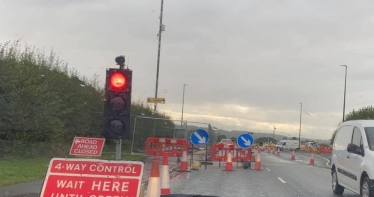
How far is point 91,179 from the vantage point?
5773mm

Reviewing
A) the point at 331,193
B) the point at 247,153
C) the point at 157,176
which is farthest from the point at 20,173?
the point at 247,153

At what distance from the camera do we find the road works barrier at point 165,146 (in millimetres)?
22422

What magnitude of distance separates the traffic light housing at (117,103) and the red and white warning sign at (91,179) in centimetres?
287

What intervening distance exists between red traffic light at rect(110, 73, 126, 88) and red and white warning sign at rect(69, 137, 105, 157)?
9.31 ft

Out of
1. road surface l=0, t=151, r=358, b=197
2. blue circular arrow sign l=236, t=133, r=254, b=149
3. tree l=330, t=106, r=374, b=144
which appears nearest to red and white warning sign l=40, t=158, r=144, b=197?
road surface l=0, t=151, r=358, b=197

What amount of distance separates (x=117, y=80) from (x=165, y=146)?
14.4 meters

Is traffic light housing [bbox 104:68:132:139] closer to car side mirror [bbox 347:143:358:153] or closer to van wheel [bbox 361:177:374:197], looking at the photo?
van wheel [bbox 361:177:374:197]

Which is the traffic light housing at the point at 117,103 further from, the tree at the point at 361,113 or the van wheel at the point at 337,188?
the tree at the point at 361,113

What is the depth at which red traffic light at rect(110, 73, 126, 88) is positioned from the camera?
882cm

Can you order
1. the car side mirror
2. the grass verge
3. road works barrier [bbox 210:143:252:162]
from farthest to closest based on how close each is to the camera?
road works barrier [bbox 210:143:252:162], the grass verge, the car side mirror

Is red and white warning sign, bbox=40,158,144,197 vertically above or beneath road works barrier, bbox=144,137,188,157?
above

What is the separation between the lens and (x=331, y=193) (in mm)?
12930

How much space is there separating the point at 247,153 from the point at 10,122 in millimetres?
11105

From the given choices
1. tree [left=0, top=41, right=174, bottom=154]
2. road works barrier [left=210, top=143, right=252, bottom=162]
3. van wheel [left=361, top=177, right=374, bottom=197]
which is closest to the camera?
van wheel [left=361, top=177, right=374, bottom=197]
